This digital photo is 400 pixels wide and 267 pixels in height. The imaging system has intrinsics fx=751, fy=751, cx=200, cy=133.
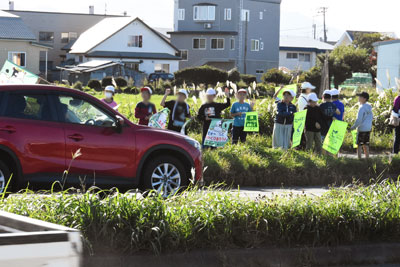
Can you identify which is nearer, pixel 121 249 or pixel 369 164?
pixel 121 249

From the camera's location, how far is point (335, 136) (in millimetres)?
16250

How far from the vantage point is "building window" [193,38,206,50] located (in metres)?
89.8

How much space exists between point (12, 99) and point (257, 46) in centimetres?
8289

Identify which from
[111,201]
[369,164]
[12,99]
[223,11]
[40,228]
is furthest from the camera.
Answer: [223,11]

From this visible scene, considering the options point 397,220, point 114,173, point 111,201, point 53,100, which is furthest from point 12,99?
point 397,220

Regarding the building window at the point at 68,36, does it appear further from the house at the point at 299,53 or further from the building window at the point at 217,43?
the house at the point at 299,53

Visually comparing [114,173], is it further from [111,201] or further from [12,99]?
[111,201]

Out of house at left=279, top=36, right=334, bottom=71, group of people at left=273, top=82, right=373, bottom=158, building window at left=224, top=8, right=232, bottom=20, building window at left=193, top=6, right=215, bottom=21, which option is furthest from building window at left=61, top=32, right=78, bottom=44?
group of people at left=273, top=82, right=373, bottom=158

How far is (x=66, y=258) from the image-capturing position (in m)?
3.11

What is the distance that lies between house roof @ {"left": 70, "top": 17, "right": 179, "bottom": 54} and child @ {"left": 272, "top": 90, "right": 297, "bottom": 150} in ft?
212

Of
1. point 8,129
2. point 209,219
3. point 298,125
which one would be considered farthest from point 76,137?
point 298,125

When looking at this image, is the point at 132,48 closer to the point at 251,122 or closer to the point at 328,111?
the point at 251,122

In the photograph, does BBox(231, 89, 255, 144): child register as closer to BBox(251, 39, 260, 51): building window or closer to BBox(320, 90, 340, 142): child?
BBox(320, 90, 340, 142): child

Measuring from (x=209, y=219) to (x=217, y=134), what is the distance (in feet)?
28.7
